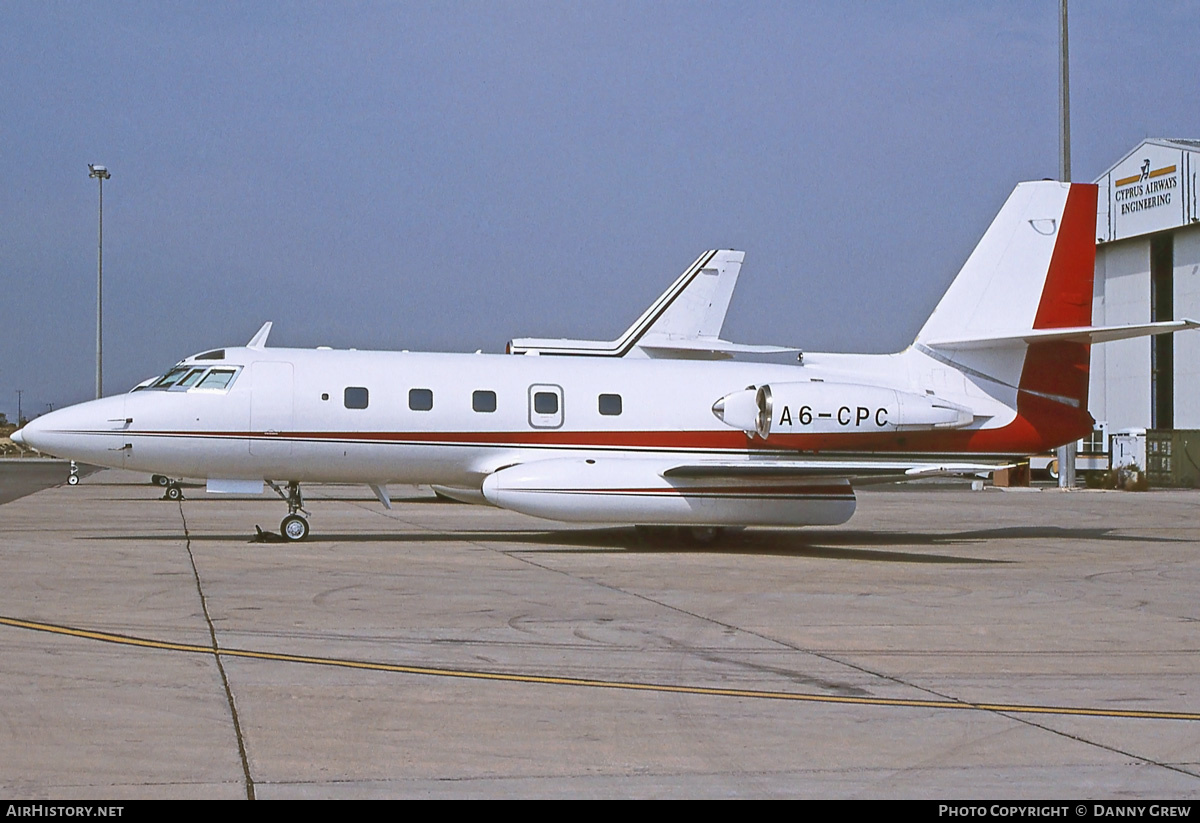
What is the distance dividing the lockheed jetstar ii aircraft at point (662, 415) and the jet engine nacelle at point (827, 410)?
37 millimetres

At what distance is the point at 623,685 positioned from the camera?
888 centimetres

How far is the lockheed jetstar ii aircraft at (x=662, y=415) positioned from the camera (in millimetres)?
19688

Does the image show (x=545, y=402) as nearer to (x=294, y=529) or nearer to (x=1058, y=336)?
(x=294, y=529)

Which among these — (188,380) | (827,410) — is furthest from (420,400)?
(827,410)

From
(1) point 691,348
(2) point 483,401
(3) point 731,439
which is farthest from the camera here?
(1) point 691,348

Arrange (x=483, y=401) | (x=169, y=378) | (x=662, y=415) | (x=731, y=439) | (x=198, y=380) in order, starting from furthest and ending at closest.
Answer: (x=731, y=439), (x=662, y=415), (x=483, y=401), (x=169, y=378), (x=198, y=380)

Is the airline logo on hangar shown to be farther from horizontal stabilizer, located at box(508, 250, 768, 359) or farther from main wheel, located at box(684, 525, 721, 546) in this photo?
main wheel, located at box(684, 525, 721, 546)

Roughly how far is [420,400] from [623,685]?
12.1m

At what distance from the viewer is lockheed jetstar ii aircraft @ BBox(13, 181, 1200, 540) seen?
1969 cm

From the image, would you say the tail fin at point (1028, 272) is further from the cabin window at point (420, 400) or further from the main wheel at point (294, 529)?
the main wheel at point (294, 529)

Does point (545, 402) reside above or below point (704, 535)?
above

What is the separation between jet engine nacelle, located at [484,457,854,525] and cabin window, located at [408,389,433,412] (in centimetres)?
153

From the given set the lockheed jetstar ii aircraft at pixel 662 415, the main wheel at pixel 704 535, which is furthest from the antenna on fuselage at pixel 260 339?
the main wheel at pixel 704 535

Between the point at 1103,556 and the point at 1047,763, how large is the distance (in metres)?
14.6
